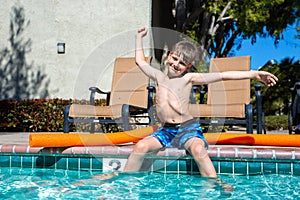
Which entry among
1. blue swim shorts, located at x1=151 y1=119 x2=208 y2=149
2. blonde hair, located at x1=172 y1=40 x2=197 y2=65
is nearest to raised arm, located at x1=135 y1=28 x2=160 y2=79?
blonde hair, located at x1=172 y1=40 x2=197 y2=65

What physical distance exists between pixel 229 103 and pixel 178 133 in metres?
1.71

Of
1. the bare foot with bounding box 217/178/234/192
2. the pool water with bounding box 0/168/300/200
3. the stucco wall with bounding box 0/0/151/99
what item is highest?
the stucco wall with bounding box 0/0/151/99

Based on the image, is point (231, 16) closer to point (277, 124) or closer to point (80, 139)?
point (277, 124)

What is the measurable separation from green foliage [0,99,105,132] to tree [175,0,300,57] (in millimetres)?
4426

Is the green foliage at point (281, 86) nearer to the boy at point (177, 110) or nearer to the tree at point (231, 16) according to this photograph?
the tree at point (231, 16)

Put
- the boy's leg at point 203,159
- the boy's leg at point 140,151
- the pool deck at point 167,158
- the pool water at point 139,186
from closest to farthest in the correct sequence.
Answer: the pool water at point 139,186
the boy's leg at point 203,159
the boy's leg at point 140,151
the pool deck at point 167,158

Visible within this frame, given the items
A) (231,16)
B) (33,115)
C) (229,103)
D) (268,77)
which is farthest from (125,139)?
(231,16)

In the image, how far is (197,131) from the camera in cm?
342

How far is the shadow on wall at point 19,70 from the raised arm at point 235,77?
19.3 feet

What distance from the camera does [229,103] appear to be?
197 inches

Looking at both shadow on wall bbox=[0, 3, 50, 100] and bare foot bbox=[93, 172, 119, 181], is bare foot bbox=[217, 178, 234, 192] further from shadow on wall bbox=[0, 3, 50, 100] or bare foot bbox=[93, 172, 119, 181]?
shadow on wall bbox=[0, 3, 50, 100]

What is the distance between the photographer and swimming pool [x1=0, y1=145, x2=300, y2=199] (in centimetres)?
303

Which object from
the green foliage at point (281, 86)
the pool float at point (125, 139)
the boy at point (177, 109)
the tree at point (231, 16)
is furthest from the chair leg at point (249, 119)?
the green foliage at point (281, 86)

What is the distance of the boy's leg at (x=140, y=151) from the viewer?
3.30 m
